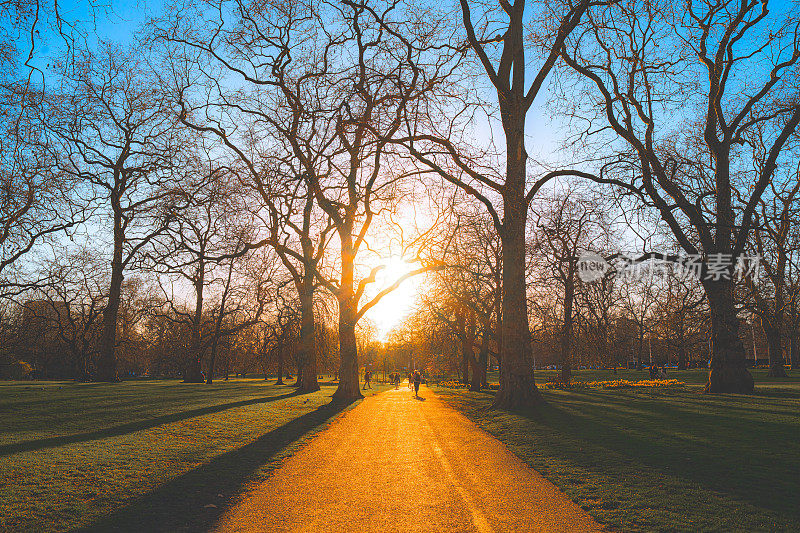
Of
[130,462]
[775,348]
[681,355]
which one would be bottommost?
[681,355]

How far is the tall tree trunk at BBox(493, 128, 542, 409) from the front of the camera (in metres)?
15.0

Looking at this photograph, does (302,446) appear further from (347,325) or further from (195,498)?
(347,325)

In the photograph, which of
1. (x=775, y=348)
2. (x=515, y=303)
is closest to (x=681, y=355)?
(x=775, y=348)

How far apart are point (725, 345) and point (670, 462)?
14.2 meters

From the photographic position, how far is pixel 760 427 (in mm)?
10297

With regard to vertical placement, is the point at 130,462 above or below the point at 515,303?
below

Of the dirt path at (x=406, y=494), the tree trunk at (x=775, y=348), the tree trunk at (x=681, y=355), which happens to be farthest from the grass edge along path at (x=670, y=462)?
the tree trunk at (x=775, y=348)

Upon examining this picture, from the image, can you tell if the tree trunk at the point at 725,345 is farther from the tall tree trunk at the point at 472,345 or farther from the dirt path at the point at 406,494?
the tall tree trunk at the point at 472,345

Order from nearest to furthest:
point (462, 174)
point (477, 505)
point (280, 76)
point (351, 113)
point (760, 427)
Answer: point (477, 505) < point (760, 427) < point (351, 113) < point (462, 174) < point (280, 76)

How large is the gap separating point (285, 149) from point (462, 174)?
29.8 ft

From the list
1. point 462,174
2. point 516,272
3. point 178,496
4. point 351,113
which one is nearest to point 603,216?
point 516,272

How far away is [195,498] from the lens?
573 cm

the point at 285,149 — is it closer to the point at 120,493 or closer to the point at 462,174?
the point at 462,174

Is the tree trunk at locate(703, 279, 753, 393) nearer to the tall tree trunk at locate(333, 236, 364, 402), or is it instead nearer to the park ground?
the park ground
